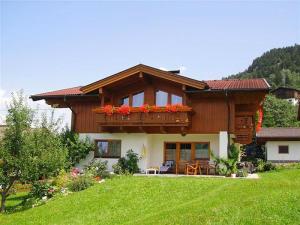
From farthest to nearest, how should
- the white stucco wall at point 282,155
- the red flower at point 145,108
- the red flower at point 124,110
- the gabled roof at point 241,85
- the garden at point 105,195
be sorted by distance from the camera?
1. the white stucco wall at point 282,155
2. the red flower at point 124,110
3. the red flower at point 145,108
4. the gabled roof at point 241,85
5. the garden at point 105,195

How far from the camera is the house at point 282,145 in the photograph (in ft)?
121

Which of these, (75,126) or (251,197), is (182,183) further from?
(75,126)

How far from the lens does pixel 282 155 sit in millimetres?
37375

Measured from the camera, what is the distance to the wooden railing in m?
21.9

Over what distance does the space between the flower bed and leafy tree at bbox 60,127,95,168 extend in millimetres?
2093

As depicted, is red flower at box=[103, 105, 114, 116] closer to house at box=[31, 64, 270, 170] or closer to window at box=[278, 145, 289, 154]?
house at box=[31, 64, 270, 170]

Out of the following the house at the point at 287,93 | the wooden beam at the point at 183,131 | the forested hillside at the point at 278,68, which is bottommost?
the wooden beam at the point at 183,131

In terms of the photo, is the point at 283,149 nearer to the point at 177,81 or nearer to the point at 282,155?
the point at 282,155

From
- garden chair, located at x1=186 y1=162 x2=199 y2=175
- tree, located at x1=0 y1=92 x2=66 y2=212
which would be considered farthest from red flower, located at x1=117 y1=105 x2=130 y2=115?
tree, located at x1=0 y1=92 x2=66 y2=212

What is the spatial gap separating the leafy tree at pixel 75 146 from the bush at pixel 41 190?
5641 mm

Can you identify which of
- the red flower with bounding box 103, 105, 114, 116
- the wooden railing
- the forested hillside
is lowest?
the wooden railing

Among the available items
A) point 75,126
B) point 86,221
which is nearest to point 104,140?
point 75,126

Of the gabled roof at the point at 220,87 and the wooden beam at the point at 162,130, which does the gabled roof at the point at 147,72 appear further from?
the wooden beam at the point at 162,130

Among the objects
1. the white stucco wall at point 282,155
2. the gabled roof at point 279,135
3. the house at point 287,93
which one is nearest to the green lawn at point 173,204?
the gabled roof at point 279,135
